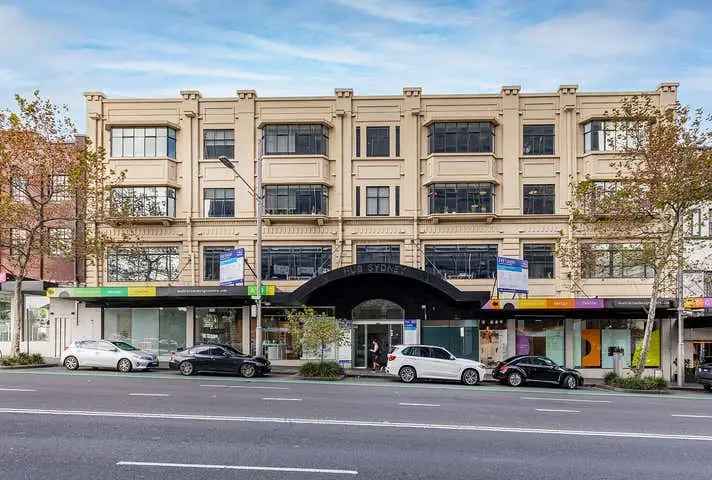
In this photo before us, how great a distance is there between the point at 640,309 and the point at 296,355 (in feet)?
52.0

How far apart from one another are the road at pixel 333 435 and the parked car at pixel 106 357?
6.64 m

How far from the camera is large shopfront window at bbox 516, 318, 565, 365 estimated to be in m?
30.1

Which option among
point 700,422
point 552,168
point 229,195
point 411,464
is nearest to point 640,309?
point 552,168

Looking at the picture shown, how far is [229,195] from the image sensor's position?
31.6 metres

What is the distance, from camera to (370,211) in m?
31.3

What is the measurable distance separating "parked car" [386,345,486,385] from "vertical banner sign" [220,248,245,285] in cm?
801

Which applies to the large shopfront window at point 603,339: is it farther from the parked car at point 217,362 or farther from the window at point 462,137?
the parked car at point 217,362

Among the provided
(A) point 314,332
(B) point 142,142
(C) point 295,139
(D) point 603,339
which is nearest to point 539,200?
(D) point 603,339

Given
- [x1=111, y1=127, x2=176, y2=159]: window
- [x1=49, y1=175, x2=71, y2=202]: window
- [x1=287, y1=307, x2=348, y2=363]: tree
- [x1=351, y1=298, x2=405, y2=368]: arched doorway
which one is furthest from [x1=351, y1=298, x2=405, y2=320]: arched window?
[x1=49, y1=175, x2=71, y2=202]: window

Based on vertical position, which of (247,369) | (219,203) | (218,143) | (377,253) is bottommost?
(247,369)

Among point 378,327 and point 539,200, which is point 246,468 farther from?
point 539,200

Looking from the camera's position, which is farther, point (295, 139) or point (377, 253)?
point (295, 139)

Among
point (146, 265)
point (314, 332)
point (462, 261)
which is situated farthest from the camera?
point (146, 265)

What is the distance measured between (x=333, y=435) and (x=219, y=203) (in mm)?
22076
